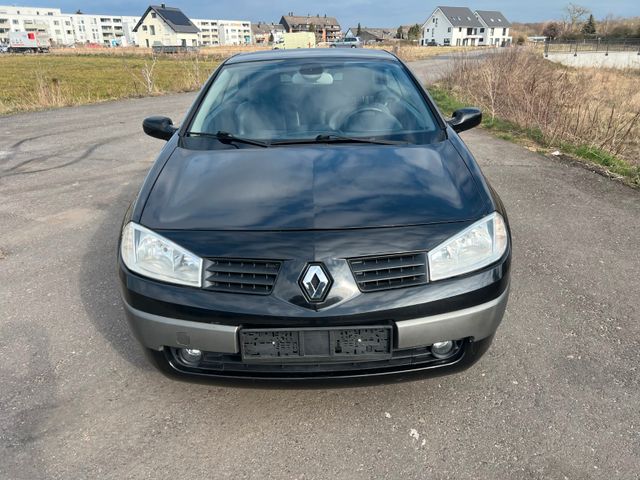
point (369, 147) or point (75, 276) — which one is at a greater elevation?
point (369, 147)

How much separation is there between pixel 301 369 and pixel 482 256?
36.1 inches

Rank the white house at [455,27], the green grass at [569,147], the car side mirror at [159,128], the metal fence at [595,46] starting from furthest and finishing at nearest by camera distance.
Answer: the white house at [455,27] < the metal fence at [595,46] < the green grass at [569,147] < the car side mirror at [159,128]

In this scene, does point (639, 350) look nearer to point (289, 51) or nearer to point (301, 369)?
point (301, 369)

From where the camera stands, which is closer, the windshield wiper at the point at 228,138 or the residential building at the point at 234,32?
the windshield wiper at the point at 228,138

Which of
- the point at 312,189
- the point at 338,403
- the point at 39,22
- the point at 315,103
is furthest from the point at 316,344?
the point at 39,22

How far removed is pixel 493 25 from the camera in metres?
99.4

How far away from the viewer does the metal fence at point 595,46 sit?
44.8 m

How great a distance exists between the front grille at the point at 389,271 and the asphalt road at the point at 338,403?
2.28 ft

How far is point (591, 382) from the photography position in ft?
8.04

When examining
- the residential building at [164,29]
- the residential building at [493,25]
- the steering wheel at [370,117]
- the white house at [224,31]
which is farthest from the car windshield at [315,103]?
the white house at [224,31]

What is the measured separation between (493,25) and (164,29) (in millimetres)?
64341

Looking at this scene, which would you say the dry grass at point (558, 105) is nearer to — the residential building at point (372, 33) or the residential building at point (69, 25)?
the residential building at point (372, 33)

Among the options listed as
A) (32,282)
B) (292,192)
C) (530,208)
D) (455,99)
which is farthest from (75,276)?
(455,99)

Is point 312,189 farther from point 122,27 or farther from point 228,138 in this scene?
point 122,27
